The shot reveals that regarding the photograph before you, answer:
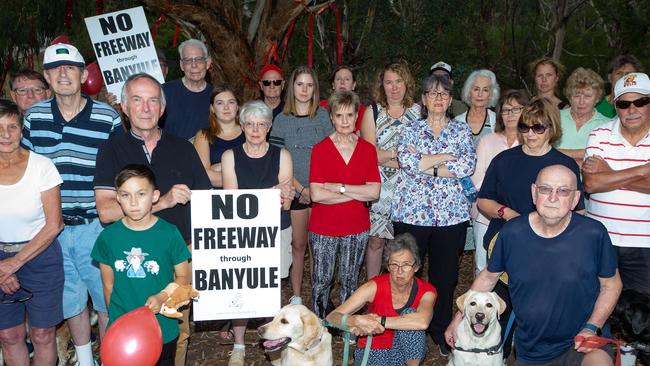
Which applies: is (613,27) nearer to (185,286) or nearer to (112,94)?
(112,94)

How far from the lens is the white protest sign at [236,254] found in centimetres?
482

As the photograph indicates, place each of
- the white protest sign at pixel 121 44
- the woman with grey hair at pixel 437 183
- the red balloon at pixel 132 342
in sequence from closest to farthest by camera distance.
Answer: the red balloon at pixel 132 342 → the woman with grey hair at pixel 437 183 → the white protest sign at pixel 121 44

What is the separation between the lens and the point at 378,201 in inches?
245

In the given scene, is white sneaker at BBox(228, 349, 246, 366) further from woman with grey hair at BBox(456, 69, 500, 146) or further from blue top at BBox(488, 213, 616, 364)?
woman with grey hair at BBox(456, 69, 500, 146)

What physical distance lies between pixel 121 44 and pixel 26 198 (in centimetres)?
330

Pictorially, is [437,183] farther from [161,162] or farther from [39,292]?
[39,292]

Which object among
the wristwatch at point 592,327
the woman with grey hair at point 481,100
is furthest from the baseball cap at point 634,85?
the wristwatch at point 592,327

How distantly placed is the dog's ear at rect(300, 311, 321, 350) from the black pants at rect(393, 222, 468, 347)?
1.42 metres

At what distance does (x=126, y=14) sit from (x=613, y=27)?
61.9 ft

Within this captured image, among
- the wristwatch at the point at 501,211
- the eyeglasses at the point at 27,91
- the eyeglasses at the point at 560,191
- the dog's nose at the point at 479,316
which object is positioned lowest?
the dog's nose at the point at 479,316

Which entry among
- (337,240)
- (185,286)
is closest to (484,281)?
(337,240)

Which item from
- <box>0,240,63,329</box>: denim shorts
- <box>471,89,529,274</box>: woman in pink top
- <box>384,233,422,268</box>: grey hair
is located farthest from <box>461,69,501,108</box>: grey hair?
<box>0,240,63,329</box>: denim shorts

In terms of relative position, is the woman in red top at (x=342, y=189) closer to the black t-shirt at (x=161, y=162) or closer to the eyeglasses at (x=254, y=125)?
the eyeglasses at (x=254, y=125)

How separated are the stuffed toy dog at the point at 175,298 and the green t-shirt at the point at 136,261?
6.2 inches
